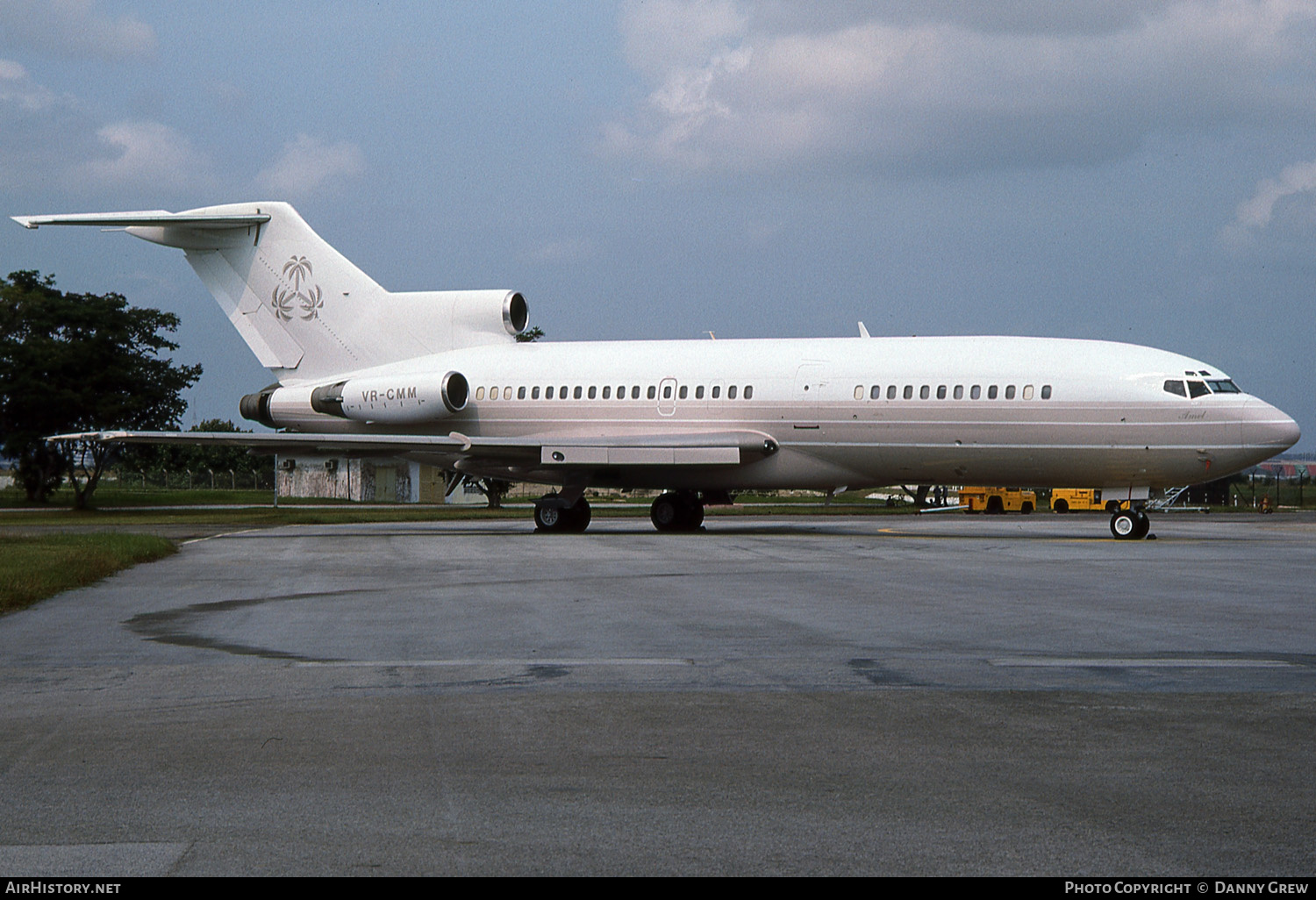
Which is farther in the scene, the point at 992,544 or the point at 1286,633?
the point at 992,544

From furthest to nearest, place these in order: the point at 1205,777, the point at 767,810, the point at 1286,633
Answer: the point at 1286,633, the point at 1205,777, the point at 767,810

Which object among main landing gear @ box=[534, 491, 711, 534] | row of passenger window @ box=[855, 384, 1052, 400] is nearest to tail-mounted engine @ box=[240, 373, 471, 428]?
main landing gear @ box=[534, 491, 711, 534]

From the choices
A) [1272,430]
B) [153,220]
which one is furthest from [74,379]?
[1272,430]

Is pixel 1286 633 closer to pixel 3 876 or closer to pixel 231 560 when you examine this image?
pixel 3 876

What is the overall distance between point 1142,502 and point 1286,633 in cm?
1639

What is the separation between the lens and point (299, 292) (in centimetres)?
3409

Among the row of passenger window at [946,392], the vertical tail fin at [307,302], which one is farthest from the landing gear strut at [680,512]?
the vertical tail fin at [307,302]

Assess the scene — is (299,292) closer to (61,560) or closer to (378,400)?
(378,400)

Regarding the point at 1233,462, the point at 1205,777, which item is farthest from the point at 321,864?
the point at 1233,462

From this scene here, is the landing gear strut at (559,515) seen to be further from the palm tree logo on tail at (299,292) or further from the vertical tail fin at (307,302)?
the palm tree logo on tail at (299,292)

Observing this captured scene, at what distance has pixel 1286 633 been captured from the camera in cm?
1071

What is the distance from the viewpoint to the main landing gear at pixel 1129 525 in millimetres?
25922

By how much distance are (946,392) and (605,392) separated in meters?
7.83

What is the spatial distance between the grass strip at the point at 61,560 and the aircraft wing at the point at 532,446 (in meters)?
4.84
